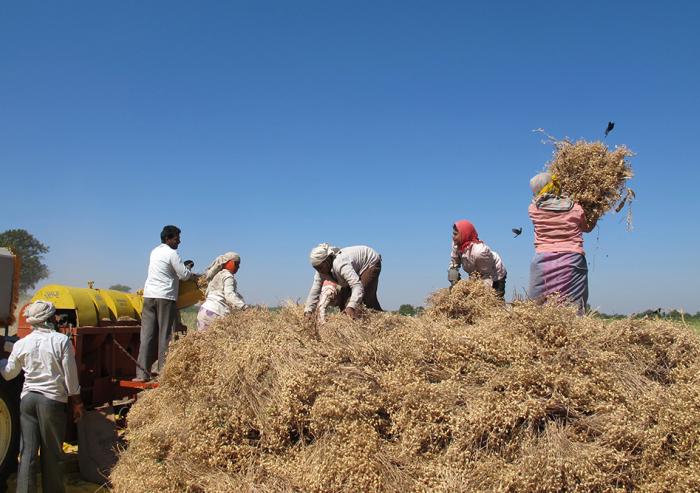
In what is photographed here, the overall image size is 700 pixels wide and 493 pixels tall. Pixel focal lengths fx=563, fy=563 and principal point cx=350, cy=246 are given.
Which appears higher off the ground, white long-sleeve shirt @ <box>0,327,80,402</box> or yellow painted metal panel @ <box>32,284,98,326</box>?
yellow painted metal panel @ <box>32,284,98,326</box>

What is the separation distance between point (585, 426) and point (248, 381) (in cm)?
236

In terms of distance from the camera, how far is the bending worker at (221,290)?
6.71m

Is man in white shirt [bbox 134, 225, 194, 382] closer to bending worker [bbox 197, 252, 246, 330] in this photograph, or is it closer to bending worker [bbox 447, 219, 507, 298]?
bending worker [bbox 197, 252, 246, 330]

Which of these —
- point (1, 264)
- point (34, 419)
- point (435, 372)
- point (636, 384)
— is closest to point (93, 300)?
point (1, 264)

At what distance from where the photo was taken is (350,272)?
19.3 feet

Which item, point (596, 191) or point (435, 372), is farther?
point (596, 191)

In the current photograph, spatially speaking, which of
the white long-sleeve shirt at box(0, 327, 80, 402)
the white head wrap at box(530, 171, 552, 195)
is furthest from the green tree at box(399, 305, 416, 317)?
the white long-sleeve shirt at box(0, 327, 80, 402)

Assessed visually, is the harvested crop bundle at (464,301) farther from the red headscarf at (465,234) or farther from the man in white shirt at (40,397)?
the man in white shirt at (40,397)

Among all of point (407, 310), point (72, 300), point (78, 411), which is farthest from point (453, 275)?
point (72, 300)

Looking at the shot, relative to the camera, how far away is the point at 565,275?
485 cm

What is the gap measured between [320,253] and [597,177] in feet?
9.20

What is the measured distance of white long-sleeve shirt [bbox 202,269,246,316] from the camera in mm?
6750

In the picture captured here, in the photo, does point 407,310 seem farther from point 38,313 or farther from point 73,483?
point 73,483

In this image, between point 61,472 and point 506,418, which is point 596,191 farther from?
point 61,472
